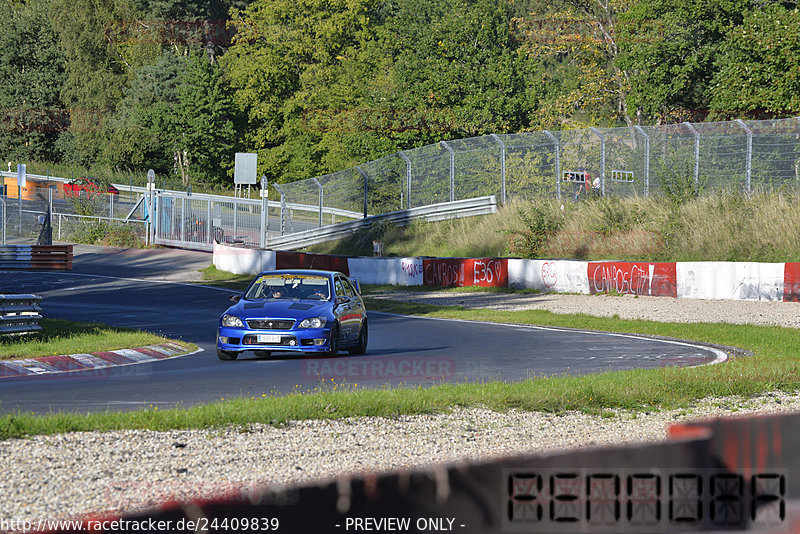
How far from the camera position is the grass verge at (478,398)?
9.19 meters

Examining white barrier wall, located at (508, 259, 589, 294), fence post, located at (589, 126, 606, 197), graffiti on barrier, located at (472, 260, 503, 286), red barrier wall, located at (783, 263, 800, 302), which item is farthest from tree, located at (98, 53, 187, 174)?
red barrier wall, located at (783, 263, 800, 302)

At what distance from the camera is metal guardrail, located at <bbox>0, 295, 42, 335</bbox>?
53.9ft

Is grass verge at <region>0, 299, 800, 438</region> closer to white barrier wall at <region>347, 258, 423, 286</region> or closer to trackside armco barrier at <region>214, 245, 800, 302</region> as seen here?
trackside armco barrier at <region>214, 245, 800, 302</region>

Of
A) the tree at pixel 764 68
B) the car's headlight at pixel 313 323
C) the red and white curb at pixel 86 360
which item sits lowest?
the red and white curb at pixel 86 360

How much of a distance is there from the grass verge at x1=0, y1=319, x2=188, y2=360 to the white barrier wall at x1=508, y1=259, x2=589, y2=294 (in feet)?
44.8

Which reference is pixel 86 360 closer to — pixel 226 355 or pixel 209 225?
pixel 226 355

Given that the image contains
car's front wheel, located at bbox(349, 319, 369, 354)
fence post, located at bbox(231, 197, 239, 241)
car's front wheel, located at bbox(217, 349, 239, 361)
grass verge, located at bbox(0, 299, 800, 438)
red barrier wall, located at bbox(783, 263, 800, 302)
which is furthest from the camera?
fence post, located at bbox(231, 197, 239, 241)

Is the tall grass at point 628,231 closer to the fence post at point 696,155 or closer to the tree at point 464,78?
the fence post at point 696,155

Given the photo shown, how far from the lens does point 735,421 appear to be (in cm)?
1028

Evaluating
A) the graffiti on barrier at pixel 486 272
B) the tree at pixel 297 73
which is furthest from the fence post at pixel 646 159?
the tree at pixel 297 73

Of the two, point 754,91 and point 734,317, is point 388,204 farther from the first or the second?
point 734,317

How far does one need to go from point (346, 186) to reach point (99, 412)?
3302 centimetres

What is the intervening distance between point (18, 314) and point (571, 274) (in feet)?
53.6

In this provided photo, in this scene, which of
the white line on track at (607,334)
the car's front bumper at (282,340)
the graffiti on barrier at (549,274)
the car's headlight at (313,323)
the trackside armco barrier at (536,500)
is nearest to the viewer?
the trackside armco barrier at (536,500)
